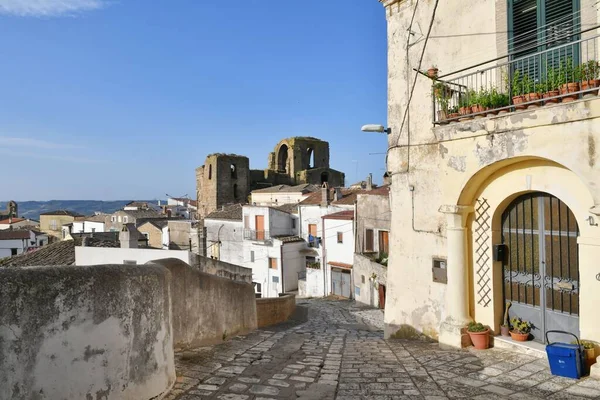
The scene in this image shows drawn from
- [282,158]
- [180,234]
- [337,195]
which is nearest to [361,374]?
[337,195]

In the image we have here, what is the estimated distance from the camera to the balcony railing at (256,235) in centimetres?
A: 3694

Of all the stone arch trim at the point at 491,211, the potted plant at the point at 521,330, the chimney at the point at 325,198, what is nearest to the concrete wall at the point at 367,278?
the chimney at the point at 325,198

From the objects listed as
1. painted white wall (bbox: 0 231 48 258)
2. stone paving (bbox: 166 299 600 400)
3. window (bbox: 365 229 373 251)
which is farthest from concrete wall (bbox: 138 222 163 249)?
stone paving (bbox: 166 299 600 400)

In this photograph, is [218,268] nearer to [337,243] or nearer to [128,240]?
[128,240]

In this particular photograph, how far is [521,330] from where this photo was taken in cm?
825

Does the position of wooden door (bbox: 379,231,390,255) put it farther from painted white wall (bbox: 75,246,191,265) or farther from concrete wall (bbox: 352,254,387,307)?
painted white wall (bbox: 75,246,191,265)

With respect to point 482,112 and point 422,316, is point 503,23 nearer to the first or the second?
point 482,112

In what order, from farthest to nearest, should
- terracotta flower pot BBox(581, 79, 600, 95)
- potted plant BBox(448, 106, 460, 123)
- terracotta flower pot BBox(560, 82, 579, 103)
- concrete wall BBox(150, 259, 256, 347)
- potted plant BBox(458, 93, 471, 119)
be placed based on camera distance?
1. potted plant BBox(448, 106, 460, 123)
2. potted plant BBox(458, 93, 471, 119)
3. concrete wall BBox(150, 259, 256, 347)
4. terracotta flower pot BBox(560, 82, 579, 103)
5. terracotta flower pot BBox(581, 79, 600, 95)

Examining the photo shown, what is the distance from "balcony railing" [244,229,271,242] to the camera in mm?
36938

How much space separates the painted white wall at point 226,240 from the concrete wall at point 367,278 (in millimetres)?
13142

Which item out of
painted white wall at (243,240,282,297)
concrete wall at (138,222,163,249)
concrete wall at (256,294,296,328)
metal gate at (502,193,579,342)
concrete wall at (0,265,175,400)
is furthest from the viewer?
concrete wall at (138,222,163,249)

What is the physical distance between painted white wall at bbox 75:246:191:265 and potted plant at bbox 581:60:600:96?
15311 millimetres

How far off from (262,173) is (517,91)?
62.9m

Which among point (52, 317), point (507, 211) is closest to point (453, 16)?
point (507, 211)
